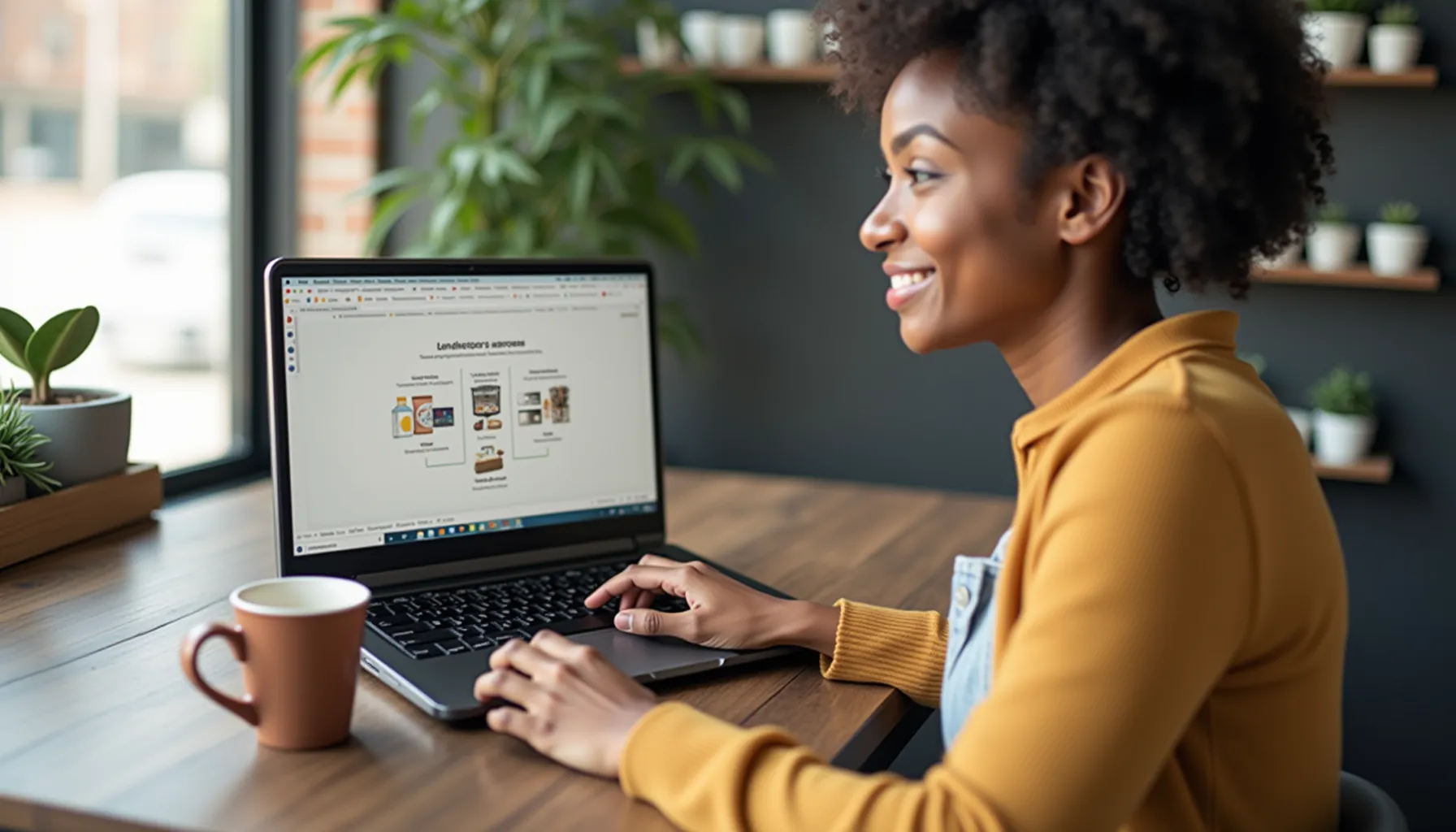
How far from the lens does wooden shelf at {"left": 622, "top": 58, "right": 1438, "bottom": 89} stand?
2424 mm

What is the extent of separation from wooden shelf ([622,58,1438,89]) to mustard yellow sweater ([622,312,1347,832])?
163cm

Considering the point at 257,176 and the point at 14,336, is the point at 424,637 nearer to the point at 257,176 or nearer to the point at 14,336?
the point at 14,336

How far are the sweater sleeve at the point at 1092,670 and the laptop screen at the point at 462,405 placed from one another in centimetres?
58

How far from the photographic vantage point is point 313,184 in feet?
9.21

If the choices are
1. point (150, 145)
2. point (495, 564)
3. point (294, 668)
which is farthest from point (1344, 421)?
point (150, 145)

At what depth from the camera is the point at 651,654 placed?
3.92 ft

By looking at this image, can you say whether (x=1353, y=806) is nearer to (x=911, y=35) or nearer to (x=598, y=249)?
(x=911, y=35)

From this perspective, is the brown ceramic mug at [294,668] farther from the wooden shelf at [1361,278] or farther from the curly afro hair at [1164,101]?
the wooden shelf at [1361,278]

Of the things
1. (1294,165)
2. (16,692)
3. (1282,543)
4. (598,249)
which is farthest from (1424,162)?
(16,692)

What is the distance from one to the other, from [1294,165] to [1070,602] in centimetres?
42

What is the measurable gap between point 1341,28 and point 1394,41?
0.09 m

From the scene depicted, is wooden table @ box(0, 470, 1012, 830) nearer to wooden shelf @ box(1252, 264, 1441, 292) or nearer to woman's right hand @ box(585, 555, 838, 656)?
woman's right hand @ box(585, 555, 838, 656)

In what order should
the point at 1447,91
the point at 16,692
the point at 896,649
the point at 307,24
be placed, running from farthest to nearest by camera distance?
the point at 307,24 → the point at 1447,91 → the point at 896,649 → the point at 16,692

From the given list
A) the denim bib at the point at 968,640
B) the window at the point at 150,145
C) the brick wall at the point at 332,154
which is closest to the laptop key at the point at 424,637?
the denim bib at the point at 968,640
